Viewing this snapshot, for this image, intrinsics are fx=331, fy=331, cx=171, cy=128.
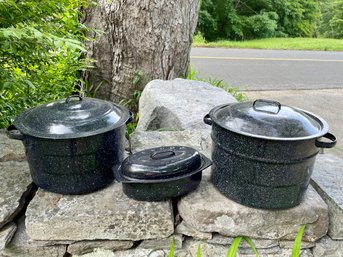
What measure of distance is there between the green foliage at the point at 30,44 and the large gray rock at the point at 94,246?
0.97 metres

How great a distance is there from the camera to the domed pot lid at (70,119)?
1630 mm

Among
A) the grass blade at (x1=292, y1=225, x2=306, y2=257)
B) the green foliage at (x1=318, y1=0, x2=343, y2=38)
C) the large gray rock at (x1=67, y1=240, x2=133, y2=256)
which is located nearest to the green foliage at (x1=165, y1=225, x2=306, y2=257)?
the grass blade at (x1=292, y1=225, x2=306, y2=257)

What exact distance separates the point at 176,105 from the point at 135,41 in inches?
39.6

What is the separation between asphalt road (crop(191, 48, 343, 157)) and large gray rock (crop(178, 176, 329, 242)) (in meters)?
2.41

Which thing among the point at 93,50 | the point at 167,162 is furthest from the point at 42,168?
the point at 93,50

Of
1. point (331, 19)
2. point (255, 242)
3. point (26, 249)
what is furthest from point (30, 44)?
point (331, 19)

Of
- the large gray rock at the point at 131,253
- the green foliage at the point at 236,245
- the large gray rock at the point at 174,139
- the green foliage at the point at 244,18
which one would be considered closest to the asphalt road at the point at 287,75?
the large gray rock at the point at 174,139

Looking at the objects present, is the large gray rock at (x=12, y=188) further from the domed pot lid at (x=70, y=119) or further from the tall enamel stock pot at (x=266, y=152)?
the tall enamel stock pot at (x=266, y=152)

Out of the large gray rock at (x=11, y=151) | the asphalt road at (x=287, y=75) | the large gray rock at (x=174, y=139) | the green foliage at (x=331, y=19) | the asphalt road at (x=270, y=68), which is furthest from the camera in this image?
the green foliage at (x=331, y=19)

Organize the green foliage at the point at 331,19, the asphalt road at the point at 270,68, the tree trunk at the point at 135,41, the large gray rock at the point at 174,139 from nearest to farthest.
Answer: the large gray rock at the point at 174,139, the tree trunk at the point at 135,41, the asphalt road at the point at 270,68, the green foliage at the point at 331,19

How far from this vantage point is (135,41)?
11.2ft

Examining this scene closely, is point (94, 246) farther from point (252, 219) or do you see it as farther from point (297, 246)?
point (297, 246)

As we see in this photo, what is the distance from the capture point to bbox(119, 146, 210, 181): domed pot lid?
164cm

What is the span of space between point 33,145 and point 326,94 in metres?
6.65
